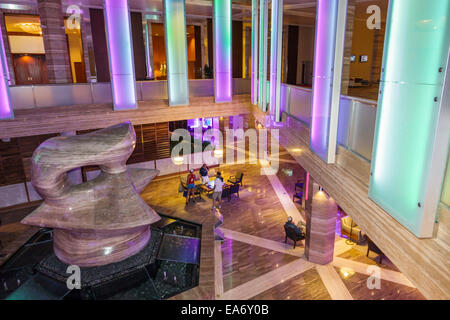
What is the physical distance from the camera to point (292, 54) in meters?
20.5

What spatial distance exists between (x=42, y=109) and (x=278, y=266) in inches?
366

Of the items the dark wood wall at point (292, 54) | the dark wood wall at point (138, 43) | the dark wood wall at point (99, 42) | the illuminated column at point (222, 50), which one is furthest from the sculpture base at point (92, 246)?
the dark wood wall at point (292, 54)

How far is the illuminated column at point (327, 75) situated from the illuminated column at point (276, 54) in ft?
7.45

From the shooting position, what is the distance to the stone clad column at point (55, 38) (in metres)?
11.5

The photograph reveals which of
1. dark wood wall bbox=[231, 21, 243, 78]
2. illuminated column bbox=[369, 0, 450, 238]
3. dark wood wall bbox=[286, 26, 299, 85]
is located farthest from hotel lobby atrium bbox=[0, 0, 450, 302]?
dark wood wall bbox=[286, 26, 299, 85]

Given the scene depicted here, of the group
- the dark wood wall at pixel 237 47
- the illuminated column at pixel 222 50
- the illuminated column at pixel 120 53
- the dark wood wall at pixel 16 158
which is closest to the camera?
the illuminated column at pixel 120 53

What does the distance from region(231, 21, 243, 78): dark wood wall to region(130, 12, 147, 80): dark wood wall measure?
565cm

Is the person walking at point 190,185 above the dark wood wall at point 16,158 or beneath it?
beneath

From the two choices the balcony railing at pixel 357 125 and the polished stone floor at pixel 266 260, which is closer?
the balcony railing at pixel 357 125

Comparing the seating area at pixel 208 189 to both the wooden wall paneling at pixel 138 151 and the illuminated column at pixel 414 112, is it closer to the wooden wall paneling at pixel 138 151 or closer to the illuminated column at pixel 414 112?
the wooden wall paneling at pixel 138 151

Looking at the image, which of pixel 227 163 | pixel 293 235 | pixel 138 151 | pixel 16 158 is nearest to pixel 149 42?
pixel 138 151

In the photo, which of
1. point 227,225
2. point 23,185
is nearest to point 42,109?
point 23,185

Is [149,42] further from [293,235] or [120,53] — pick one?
[293,235]
